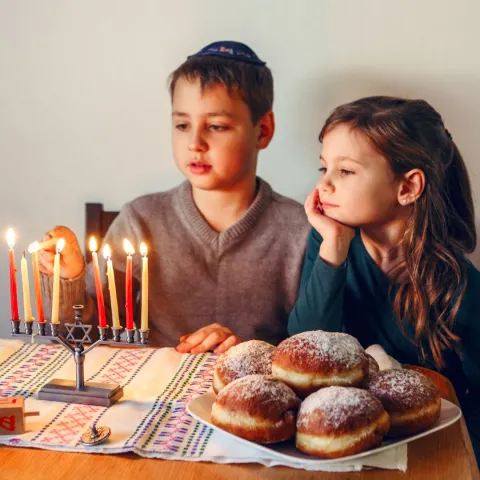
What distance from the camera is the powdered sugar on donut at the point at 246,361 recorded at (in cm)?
101

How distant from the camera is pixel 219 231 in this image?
1.75 metres

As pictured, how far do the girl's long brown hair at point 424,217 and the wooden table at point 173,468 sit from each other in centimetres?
57

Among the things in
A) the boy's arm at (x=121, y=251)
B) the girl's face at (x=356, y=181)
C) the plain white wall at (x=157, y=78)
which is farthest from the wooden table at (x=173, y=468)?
the plain white wall at (x=157, y=78)

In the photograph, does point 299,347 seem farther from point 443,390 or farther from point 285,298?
point 285,298

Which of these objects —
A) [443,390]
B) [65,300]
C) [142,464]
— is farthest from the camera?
[65,300]

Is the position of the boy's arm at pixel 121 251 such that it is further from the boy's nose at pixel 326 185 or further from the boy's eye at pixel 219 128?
the boy's nose at pixel 326 185

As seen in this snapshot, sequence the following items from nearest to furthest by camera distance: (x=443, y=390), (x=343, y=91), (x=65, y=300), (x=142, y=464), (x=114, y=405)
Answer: (x=142, y=464) < (x=114, y=405) < (x=443, y=390) < (x=65, y=300) < (x=343, y=91)

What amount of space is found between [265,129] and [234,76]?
175mm

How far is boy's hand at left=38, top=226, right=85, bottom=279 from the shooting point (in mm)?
1478

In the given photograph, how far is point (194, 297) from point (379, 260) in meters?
0.52

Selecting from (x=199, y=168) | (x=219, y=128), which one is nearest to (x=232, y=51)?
(x=219, y=128)

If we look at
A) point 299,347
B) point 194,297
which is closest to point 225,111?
point 194,297

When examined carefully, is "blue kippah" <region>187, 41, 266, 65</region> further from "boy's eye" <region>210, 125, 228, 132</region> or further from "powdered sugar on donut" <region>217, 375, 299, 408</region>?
"powdered sugar on donut" <region>217, 375, 299, 408</region>

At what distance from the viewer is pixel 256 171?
71.1 inches
